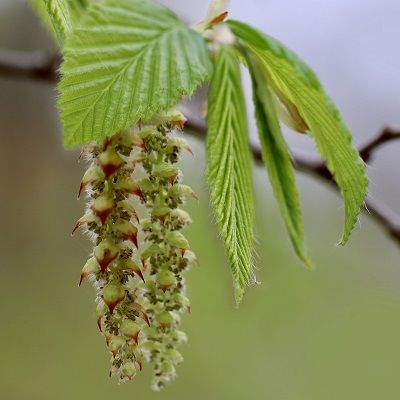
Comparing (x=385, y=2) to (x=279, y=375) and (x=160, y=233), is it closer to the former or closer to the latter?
(x=279, y=375)

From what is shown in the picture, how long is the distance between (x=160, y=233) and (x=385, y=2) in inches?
145

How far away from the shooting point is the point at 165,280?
2.17ft

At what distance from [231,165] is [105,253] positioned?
0.13m

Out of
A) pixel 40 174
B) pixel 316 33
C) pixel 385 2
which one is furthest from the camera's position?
pixel 385 2

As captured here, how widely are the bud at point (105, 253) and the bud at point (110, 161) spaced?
58 millimetres

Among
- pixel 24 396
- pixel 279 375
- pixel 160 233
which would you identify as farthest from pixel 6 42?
pixel 160 233

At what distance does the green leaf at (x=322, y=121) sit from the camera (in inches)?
22.8


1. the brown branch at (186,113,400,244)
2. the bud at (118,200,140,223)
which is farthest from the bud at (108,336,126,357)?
the brown branch at (186,113,400,244)

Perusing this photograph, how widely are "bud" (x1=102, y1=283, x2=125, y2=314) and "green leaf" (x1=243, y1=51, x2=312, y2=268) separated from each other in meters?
0.16

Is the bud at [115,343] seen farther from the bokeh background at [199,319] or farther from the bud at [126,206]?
the bokeh background at [199,319]

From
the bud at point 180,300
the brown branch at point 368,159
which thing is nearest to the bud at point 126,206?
the bud at point 180,300

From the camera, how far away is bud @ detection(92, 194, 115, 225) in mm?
613

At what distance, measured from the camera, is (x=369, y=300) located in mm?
3326

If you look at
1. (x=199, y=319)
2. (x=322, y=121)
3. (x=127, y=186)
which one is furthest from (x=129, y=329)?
(x=199, y=319)
